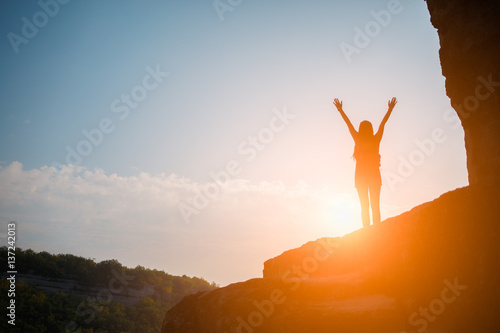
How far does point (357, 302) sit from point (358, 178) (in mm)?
3662

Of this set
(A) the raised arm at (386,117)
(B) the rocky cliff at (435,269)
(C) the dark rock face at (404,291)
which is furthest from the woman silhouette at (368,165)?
(C) the dark rock face at (404,291)

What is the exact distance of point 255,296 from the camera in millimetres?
4156

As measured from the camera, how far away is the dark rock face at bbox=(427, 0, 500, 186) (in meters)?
4.45

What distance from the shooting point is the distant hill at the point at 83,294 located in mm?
43344

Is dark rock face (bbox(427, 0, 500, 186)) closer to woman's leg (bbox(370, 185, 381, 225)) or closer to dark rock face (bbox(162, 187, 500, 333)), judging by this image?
dark rock face (bbox(162, 187, 500, 333))

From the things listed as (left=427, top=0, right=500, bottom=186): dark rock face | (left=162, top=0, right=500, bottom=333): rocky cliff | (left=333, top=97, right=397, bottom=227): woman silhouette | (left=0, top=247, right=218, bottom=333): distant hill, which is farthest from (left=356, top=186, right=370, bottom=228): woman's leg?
(left=0, top=247, right=218, bottom=333): distant hill

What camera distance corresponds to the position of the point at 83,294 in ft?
212

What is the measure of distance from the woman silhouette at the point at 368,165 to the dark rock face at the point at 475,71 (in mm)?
1952

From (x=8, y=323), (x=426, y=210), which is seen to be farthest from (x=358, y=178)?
(x=8, y=323)

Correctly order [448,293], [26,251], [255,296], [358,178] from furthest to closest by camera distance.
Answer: [26,251], [358,178], [255,296], [448,293]

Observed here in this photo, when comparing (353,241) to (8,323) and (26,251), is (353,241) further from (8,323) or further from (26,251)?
(26,251)

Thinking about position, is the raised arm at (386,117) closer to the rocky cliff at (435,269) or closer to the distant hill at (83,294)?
the rocky cliff at (435,269)

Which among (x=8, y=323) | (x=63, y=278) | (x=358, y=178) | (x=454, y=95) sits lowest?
(x=8, y=323)

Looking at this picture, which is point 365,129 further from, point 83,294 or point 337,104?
point 83,294
